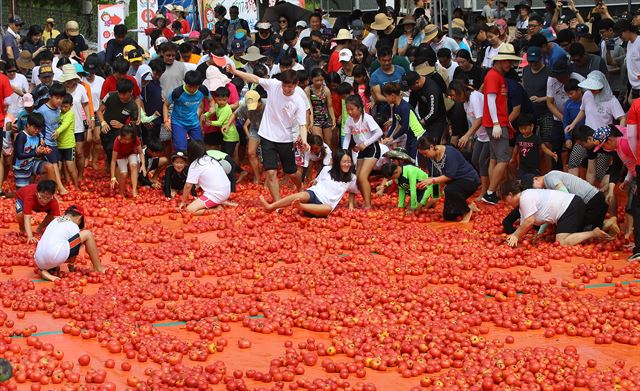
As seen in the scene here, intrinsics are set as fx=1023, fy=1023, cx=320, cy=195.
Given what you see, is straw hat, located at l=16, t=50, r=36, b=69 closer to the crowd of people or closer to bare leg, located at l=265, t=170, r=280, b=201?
the crowd of people

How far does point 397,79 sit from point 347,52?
118 cm

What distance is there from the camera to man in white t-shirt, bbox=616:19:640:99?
14.2 metres

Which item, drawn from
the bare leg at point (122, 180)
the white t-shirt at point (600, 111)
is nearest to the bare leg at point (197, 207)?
the bare leg at point (122, 180)

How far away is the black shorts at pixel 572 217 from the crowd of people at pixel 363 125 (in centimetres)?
2

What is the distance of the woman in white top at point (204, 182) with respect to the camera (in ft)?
48.1

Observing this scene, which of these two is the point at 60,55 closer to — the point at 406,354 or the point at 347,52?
the point at 347,52

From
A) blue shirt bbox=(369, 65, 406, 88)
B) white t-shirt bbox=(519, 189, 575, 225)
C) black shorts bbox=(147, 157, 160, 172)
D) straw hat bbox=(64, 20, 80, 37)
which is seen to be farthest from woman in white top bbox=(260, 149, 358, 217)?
straw hat bbox=(64, 20, 80, 37)

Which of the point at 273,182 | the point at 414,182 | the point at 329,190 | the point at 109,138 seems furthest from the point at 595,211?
the point at 109,138

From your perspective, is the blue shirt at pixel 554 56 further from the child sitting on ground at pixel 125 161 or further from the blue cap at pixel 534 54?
the child sitting on ground at pixel 125 161

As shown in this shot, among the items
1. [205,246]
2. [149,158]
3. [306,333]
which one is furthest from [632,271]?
[149,158]

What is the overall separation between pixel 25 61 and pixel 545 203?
38.5ft

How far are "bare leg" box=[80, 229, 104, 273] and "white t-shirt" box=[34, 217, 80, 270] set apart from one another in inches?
4.3

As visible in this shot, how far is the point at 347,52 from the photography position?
1702 centimetres

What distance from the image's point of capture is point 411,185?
1430 cm
